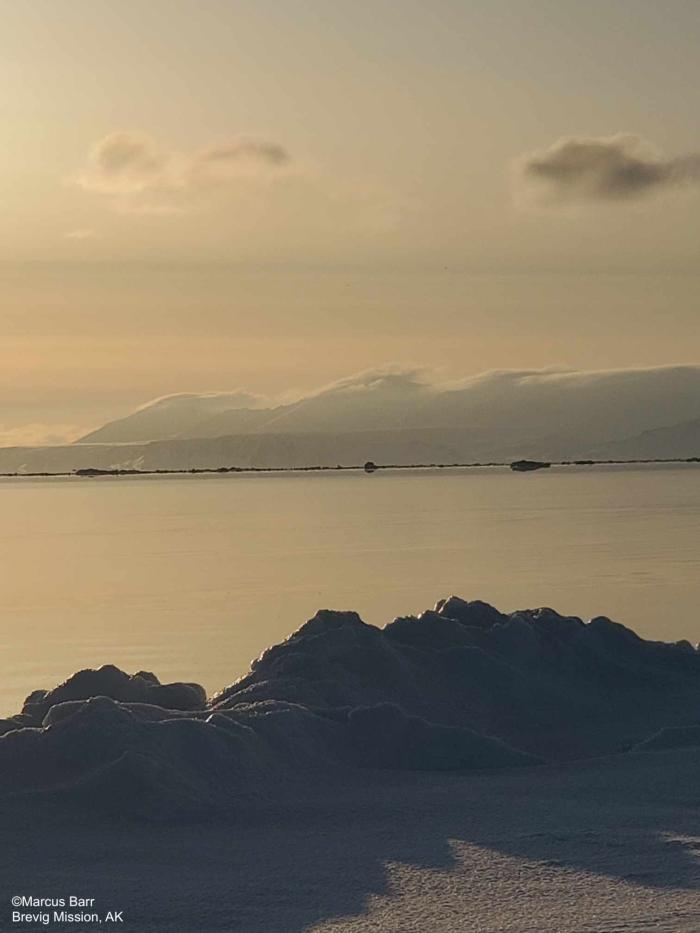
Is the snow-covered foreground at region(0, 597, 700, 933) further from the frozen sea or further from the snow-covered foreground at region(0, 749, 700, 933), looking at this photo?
the frozen sea

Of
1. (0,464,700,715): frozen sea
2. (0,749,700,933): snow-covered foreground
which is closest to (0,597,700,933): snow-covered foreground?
(0,749,700,933): snow-covered foreground

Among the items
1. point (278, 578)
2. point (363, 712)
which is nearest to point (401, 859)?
point (363, 712)

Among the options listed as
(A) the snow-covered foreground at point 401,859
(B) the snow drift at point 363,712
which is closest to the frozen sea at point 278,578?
(B) the snow drift at point 363,712

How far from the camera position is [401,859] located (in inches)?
410

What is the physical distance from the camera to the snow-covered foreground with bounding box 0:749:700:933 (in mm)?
9141

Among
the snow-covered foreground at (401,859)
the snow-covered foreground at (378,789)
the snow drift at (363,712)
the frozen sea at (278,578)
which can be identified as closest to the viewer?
the snow-covered foreground at (401,859)

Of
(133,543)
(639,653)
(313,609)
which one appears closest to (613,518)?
(133,543)

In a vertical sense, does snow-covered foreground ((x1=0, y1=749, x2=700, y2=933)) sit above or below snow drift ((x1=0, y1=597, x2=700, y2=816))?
below

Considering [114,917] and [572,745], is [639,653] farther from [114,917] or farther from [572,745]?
[114,917]

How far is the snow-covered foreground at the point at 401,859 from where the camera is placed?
9.14 metres

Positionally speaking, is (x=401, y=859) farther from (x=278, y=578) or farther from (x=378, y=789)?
(x=278, y=578)

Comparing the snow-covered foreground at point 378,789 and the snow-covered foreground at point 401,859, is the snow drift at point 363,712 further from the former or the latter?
the snow-covered foreground at point 401,859

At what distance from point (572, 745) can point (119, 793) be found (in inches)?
212

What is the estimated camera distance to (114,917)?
917cm
